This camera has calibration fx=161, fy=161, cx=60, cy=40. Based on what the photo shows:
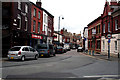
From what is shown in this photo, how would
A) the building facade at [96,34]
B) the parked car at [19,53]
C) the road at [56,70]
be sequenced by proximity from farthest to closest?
1. the building facade at [96,34]
2. the parked car at [19,53]
3. the road at [56,70]

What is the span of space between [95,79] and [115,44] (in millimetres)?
20408

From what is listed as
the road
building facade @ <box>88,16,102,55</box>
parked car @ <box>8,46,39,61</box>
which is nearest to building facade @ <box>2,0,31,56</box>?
parked car @ <box>8,46,39,61</box>

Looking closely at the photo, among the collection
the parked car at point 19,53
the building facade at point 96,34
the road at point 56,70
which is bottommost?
the road at point 56,70

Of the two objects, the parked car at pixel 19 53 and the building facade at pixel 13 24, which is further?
the building facade at pixel 13 24

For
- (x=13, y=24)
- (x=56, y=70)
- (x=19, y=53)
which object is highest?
(x=13, y=24)

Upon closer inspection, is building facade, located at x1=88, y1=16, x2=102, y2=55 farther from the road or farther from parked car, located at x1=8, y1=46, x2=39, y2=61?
the road

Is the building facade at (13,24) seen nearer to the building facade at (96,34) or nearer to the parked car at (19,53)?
the parked car at (19,53)

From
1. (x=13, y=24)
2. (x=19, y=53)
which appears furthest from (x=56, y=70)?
(x=13, y=24)

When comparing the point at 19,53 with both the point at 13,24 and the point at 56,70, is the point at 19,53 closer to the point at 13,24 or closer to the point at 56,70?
the point at 56,70

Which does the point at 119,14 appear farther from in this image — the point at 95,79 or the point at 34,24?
the point at 95,79

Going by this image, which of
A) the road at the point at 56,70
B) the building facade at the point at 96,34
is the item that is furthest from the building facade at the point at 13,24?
the building facade at the point at 96,34

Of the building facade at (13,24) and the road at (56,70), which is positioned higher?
the building facade at (13,24)

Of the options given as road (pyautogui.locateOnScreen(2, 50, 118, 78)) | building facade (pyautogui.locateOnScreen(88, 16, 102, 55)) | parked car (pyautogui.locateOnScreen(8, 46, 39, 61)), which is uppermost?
building facade (pyautogui.locateOnScreen(88, 16, 102, 55))

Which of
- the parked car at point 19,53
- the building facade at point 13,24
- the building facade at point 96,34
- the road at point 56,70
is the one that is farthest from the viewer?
the building facade at point 96,34
